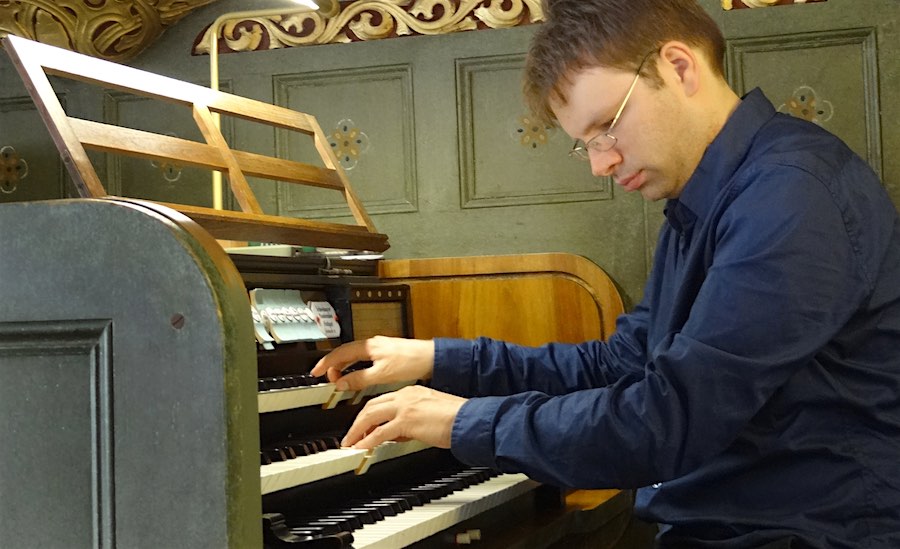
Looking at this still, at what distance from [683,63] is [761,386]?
0.61 metres

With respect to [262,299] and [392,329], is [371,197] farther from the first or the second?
[262,299]

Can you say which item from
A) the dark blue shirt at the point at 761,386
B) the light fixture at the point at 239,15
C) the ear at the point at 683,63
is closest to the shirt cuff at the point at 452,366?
the dark blue shirt at the point at 761,386

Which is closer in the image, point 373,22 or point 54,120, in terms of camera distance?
point 54,120

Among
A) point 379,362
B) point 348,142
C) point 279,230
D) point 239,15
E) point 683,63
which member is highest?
point 239,15

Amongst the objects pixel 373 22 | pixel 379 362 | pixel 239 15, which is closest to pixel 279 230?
pixel 379 362

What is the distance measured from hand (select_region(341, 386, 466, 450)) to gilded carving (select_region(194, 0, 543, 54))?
1.94m

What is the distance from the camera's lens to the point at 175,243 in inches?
57.9

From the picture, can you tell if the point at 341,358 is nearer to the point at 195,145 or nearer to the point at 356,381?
the point at 356,381

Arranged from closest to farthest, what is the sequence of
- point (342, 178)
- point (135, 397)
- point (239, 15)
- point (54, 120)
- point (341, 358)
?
point (135, 397) < point (54, 120) < point (341, 358) < point (342, 178) < point (239, 15)

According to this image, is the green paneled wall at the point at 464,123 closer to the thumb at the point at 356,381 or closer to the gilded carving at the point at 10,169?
the gilded carving at the point at 10,169

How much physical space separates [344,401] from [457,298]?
41.8 inches

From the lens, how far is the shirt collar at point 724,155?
1.96m

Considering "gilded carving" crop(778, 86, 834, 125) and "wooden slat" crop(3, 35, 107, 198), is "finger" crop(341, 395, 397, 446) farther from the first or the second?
"gilded carving" crop(778, 86, 834, 125)

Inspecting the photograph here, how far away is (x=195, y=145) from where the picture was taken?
2.47 meters
